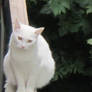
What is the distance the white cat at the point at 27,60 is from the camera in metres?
1.39

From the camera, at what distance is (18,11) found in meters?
1.73

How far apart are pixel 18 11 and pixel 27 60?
40cm

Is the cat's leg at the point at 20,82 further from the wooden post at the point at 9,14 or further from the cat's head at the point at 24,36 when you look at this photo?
the wooden post at the point at 9,14

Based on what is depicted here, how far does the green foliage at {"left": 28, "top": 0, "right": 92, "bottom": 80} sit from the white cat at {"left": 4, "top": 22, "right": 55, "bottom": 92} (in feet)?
5.08

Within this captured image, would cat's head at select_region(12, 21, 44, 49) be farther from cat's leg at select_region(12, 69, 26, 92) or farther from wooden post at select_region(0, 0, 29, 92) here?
wooden post at select_region(0, 0, 29, 92)

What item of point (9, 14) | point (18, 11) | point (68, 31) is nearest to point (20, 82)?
point (18, 11)

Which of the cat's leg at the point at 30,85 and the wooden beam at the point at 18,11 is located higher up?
the wooden beam at the point at 18,11

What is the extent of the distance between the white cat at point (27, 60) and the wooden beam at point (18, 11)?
20cm

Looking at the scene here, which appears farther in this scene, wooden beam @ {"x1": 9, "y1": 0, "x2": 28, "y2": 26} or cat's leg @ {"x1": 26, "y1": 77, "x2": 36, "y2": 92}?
wooden beam @ {"x1": 9, "y1": 0, "x2": 28, "y2": 26}

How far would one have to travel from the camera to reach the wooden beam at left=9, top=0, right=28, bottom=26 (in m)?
1.68

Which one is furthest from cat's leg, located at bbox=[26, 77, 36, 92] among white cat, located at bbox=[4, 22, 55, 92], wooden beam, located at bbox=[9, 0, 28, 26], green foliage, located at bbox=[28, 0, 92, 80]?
green foliage, located at bbox=[28, 0, 92, 80]

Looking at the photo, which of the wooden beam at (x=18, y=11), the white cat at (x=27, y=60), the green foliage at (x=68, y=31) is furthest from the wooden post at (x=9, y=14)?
the green foliage at (x=68, y=31)

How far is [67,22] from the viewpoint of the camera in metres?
3.28

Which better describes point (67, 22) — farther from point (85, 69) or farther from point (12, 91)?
point (12, 91)
